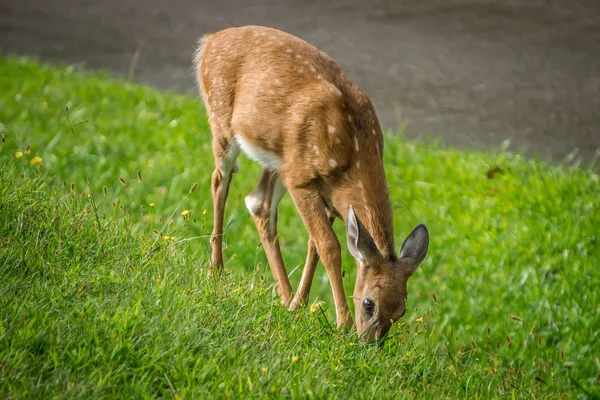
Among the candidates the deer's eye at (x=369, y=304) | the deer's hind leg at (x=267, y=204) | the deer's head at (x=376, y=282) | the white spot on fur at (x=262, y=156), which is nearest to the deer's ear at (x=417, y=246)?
the deer's head at (x=376, y=282)

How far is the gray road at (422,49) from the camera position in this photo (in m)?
10.8

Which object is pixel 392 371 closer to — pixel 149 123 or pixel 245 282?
pixel 245 282

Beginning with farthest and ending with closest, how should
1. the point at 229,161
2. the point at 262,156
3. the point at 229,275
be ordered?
the point at 229,161, the point at 262,156, the point at 229,275

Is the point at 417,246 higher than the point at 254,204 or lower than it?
higher

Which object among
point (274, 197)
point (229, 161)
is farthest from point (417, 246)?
point (229, 161)

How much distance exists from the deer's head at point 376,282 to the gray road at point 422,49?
209 inches

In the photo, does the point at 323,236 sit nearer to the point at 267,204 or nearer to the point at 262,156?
the point at 262,156

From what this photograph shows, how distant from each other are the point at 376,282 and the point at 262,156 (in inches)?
56.5

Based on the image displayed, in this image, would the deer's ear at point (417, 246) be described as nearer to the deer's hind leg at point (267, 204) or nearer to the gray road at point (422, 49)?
the deer's hind leg at point (267, 204)

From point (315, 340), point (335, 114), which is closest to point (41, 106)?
point (335, 114)

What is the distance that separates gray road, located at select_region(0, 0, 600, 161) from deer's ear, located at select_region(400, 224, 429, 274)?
199 inches

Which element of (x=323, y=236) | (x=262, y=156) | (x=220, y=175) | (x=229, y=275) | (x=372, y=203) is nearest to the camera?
(x=229, y=275)

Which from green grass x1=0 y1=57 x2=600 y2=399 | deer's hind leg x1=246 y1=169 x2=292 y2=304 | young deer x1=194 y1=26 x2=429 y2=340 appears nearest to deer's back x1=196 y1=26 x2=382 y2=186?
young deer x1=194 y1=26 x2=429 y2=340

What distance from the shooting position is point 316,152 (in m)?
6.01
